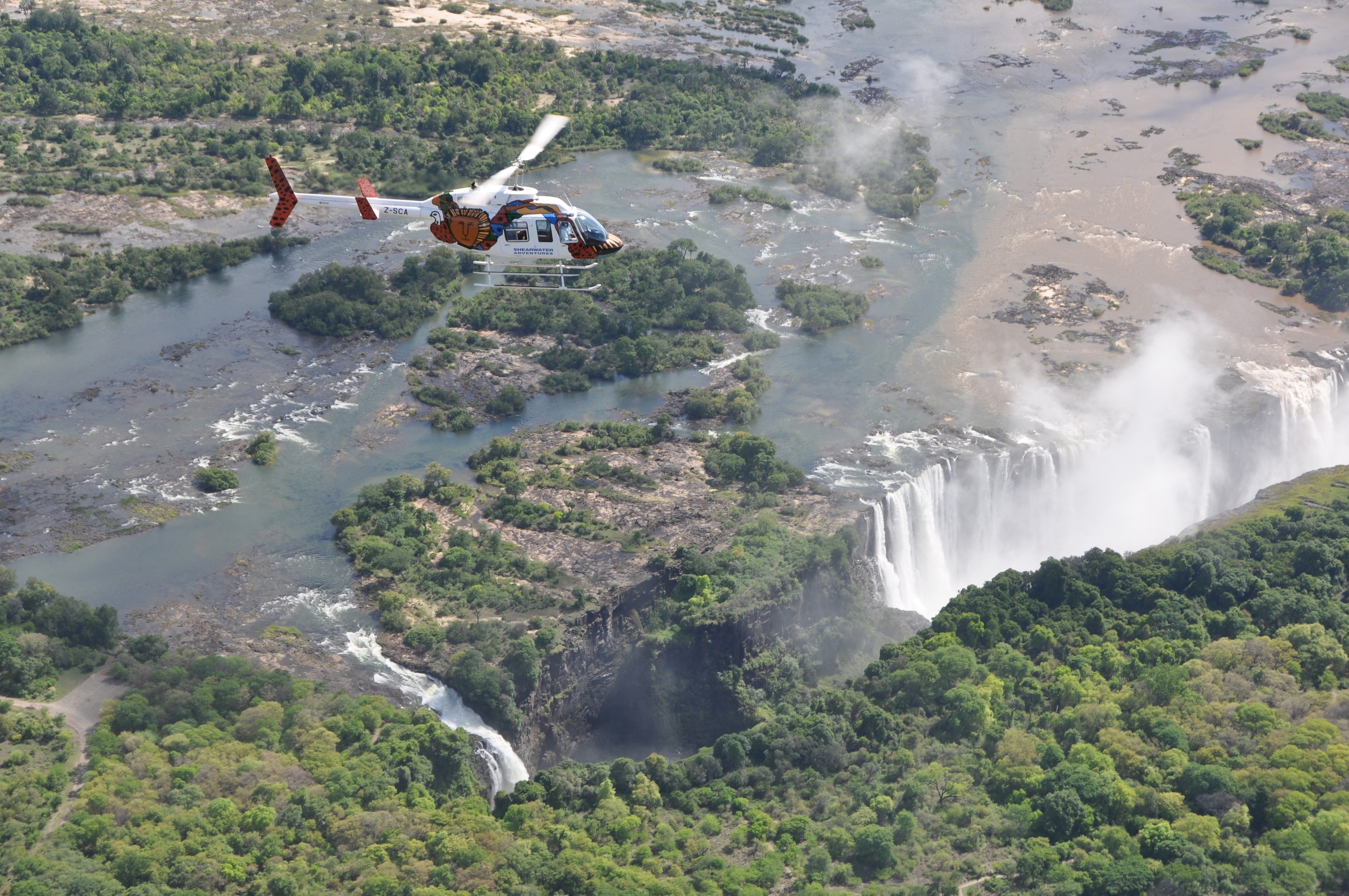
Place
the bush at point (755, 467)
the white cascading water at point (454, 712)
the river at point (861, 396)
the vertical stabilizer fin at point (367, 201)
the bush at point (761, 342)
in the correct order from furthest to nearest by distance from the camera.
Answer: the bush at point (761, 342), the bush at point (755, 467), the river at point (861, 396), the vertical stabilizer fin at point (367, 201), the white cascading water at point (454, 712)

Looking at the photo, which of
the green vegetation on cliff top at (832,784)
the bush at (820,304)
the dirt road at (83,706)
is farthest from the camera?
the bush at (820,304)

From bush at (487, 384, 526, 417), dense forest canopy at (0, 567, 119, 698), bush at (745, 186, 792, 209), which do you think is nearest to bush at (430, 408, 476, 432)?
bush at (487, 384, 526, 417)

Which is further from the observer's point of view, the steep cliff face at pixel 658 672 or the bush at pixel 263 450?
the bush at pixel 263 450

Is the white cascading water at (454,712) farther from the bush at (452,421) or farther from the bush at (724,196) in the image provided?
the bush at (724,196)

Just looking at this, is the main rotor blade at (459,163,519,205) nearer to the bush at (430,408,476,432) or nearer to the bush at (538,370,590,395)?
the bush at (430,408,476,432)

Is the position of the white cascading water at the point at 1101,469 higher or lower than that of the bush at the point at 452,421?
lower

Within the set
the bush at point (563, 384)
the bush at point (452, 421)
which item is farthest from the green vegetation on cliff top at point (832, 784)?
the bush at point (563, 384)

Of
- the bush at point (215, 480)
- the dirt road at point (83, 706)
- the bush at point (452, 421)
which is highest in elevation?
the bush at point (215, 480)
